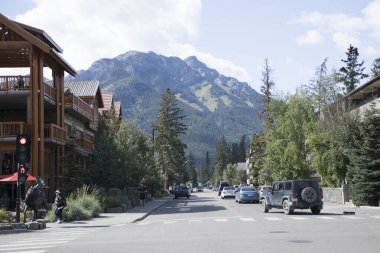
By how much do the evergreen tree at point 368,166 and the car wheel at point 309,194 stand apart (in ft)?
24.0

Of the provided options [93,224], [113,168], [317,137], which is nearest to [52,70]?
[113,168]

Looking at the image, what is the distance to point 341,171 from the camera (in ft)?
140

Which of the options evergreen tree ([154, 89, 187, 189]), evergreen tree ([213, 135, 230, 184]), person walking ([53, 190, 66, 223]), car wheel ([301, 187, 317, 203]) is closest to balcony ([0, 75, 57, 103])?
person walking ([53, 190, 66, 223])

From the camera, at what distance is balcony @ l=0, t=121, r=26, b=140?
113 feet

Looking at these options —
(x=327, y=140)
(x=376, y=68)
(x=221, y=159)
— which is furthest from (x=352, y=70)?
(x=221, y=159)

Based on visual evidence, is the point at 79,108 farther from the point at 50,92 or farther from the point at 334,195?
the point at 334,195

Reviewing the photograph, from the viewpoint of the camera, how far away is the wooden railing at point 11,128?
34.5 metres

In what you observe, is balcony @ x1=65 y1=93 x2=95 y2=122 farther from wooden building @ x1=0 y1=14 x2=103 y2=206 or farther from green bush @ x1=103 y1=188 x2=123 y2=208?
green bush @ x1=103 y1=188 x2=123 y2=208

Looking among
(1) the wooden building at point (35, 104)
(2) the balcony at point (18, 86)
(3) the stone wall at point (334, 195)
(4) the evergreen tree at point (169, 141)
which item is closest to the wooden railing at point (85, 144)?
(1) the wooden building at point (35, 104)

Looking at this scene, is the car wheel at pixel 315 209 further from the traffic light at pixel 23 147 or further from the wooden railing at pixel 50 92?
the wooden railing at pixel 50 92

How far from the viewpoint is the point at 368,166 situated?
3466 centimetres

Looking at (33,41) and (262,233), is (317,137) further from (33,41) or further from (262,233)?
(262,233)

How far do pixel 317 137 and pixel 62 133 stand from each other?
21357 millimetres

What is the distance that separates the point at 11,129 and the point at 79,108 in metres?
9.09
